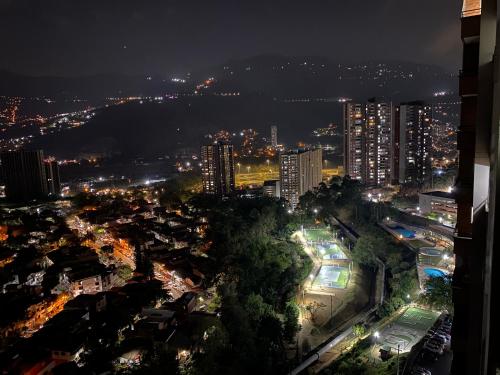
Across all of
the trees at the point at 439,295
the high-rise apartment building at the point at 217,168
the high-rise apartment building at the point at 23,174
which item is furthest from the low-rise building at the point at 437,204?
the high-rise apartment building at the point at 23,174

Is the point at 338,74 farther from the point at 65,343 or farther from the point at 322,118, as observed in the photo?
the point at 65,343

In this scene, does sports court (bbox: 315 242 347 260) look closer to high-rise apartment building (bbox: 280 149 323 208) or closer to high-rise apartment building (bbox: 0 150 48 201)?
high-rise apartment building (bbox: 280 149 323 208)

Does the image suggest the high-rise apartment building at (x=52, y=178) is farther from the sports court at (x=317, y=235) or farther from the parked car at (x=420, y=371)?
the parked car at (x=420, y=371)

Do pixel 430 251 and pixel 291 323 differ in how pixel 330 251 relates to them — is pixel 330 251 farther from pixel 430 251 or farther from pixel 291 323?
pixel 291 323

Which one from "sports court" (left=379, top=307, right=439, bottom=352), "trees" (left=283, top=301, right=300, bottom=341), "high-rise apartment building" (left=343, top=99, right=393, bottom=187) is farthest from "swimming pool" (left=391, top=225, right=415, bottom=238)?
"high-rise apartment building" (left=343, top=99, right=393, bottom=187)

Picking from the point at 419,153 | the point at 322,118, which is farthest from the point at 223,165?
the point at 322,118

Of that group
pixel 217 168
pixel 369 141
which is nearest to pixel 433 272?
pixel 369 141
